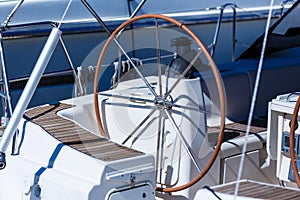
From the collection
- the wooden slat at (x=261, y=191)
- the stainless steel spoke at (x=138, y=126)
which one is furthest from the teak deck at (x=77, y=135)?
the wooden slat at (x=261, y=191)

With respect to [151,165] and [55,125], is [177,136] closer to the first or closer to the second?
[151,165]

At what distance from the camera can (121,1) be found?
4.96 metres

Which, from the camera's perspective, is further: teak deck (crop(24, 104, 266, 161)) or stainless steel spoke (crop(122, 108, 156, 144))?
stainless steel spoke (crop(122, 108, 156, 144))

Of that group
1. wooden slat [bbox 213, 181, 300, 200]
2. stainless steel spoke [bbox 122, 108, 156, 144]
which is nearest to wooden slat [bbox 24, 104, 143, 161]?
stainless steel spoke [bbox 122, 108, 156, 144]

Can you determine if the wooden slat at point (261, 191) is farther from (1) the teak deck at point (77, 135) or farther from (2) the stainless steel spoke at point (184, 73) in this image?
(2) the stainless steel spoke at point (184, 73)

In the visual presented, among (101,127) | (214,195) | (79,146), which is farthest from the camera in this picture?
(101,127)

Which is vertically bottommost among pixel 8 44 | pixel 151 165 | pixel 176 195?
pixel 176 195

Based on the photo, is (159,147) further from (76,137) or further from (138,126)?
(76,137)

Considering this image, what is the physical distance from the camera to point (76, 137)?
7.33ft

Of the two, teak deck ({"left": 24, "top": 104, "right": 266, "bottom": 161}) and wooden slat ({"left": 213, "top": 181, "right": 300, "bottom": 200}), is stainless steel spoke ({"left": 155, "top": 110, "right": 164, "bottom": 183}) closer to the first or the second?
teak deck ({"left": 24, "top": 104, "right": 266, "bottom": 161})

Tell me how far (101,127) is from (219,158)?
1.57ft

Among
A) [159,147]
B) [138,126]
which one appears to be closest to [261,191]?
[159,147]

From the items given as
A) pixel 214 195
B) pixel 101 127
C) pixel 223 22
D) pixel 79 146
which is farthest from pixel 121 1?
pixel 214 195

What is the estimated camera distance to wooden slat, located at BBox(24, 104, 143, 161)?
2.04m
